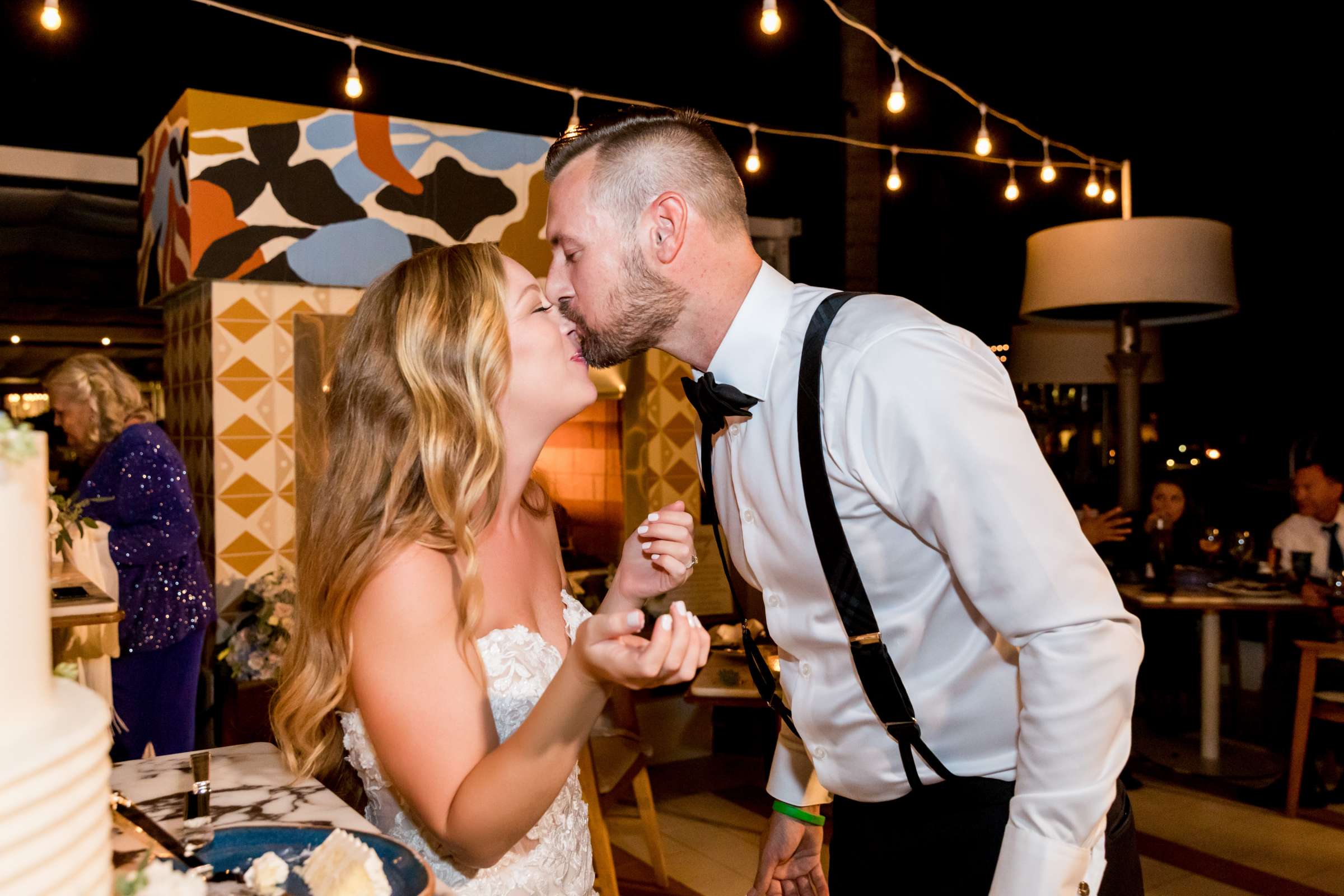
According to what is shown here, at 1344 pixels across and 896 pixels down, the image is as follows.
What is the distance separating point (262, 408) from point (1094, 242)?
4493mm

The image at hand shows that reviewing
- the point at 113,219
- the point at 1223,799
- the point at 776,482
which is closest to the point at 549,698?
the point at 776,482

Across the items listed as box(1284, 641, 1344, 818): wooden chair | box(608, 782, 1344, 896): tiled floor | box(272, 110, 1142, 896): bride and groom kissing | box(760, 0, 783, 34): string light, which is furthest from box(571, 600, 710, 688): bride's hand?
box(1284, 641, 1344, 818): wooden chair

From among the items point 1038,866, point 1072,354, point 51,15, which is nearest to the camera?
point 1038,866

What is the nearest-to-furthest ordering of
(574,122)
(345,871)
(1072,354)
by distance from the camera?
(345,871), (574,122), (1072,354)

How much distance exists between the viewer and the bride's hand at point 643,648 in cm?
103

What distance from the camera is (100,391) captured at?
4.72 metres

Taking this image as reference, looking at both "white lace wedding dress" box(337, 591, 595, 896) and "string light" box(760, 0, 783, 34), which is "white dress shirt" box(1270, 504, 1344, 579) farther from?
"white lace wedding dress" box(337, 591, 595, 896)

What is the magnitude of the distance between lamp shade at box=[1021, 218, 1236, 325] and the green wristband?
4.16 metres

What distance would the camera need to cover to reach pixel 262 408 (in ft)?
17.8

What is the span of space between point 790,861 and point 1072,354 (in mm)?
6685

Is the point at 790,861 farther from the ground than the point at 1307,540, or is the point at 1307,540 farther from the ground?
the point at 1307,540

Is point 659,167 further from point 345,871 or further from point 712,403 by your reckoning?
point 345,871

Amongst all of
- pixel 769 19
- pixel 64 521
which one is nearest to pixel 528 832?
pixel 64 521

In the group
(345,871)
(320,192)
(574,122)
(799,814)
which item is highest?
(574,122)
